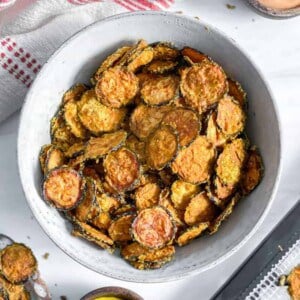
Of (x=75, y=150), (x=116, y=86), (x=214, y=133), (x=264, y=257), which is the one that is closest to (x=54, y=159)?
(x=75, y=150)

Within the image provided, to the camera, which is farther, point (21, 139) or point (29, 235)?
point (29, 235)

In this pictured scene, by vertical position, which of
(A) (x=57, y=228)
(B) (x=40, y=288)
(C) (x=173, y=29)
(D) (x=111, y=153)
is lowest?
(B) (x=40, y=288)

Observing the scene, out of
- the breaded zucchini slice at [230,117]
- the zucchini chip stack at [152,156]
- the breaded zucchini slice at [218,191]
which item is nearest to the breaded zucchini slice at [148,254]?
the zucchini chip stack at [152,156]

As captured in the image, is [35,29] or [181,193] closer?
[181,193]

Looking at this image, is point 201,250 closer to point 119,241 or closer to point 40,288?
point 119,241

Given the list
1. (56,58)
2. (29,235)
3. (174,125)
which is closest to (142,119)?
(174,125)

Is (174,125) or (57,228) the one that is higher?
(174,125)

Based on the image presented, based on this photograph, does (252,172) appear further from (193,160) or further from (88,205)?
(88,205)
